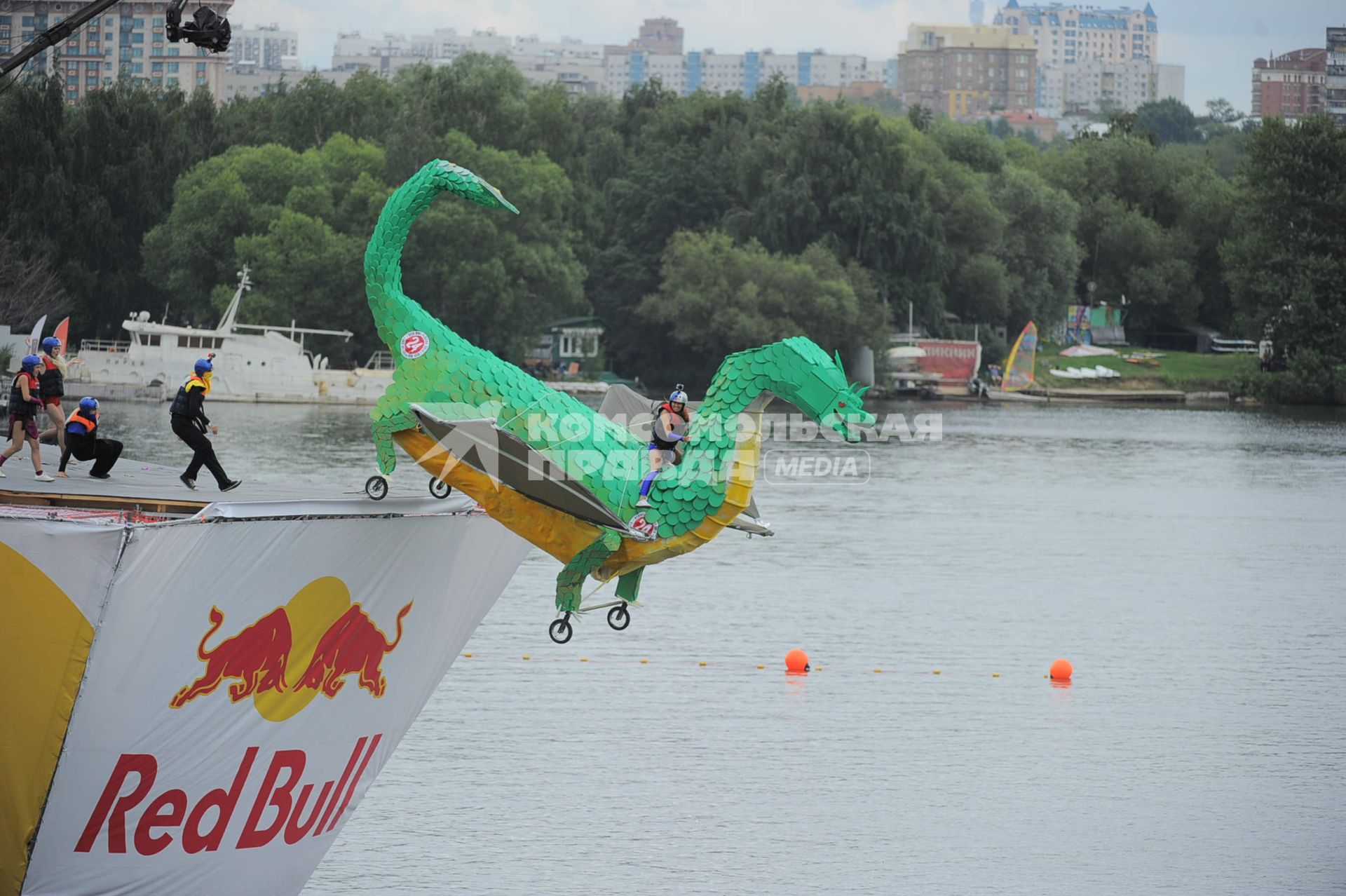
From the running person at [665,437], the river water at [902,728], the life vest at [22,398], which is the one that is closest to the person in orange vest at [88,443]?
the life vest at [22,398]

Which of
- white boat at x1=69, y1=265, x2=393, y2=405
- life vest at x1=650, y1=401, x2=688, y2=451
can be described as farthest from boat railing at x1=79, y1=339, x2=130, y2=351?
life vest at x1=650, y1=401, x2=688, y2=451

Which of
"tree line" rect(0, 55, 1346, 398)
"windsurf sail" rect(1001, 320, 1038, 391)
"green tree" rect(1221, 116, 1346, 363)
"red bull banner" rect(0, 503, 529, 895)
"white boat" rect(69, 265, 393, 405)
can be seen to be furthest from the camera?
"windsurf sail" rect(1001, 320, 1038, 391)

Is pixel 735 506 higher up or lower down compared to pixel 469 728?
higher up

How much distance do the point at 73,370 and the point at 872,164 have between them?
127 feet

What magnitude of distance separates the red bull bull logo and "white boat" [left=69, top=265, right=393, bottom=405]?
197ft

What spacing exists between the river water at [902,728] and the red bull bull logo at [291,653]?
3.41 meters

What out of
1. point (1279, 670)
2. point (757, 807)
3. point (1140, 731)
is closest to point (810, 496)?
point (1279, 670)

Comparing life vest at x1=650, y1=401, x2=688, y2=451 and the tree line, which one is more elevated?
the tree line

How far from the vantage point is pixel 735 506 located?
17.3 meters

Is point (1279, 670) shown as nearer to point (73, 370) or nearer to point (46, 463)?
point (46, 463)

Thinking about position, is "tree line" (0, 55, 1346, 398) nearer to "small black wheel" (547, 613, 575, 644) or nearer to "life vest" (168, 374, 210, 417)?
"life vest" (168, 374, 210, 417)

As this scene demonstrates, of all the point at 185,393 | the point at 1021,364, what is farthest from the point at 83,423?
the point at 1021,364

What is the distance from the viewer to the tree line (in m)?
80.6

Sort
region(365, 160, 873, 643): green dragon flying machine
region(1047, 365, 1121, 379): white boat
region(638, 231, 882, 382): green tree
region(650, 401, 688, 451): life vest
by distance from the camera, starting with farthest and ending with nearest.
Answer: region(1047, 365, 1121, 379): white boat, region(638, 231, 882, 382): green tree, region(650, 401, 688, 451): life vest, region(365, 160, 873, 643): green dragon flying machine
